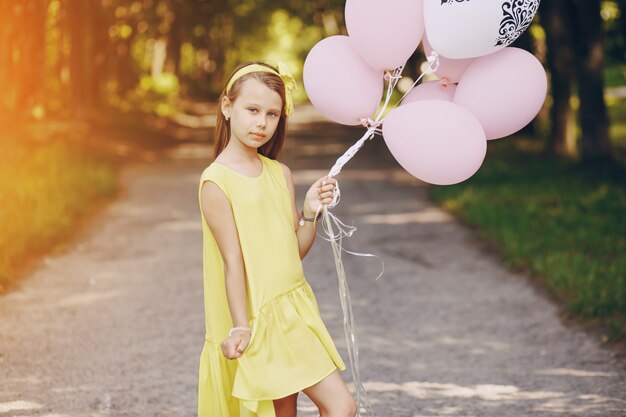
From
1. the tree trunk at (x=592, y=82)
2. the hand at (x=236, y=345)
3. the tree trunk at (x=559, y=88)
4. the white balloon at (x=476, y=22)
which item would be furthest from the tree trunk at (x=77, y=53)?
the hand at (x=236, y=345)

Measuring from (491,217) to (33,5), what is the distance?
10.5m

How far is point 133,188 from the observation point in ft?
40.5

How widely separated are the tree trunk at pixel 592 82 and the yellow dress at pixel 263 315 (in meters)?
10.9

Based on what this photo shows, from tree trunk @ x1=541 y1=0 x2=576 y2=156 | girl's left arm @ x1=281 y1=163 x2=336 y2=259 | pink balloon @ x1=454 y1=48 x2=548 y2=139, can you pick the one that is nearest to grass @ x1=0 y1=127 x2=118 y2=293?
girl's left arm @ x1=281 y1=163 x2=336 y2=259

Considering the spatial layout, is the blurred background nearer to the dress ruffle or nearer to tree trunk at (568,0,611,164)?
tree trunk at (568,0,611,164)

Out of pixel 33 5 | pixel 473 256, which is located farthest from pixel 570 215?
pixel 33 5

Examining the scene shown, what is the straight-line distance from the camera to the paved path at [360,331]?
454 centimetres

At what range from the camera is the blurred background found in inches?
305

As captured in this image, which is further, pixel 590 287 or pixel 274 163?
pixel 590 287

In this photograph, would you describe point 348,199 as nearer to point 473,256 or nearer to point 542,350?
point 473,256

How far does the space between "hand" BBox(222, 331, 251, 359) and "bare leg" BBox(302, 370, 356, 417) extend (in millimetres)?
281

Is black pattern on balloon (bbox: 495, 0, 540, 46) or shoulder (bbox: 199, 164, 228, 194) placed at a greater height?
black pattern on balloon (bbox: 495, 0, 540, 46)

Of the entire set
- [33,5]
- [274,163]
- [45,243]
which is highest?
[33,5]

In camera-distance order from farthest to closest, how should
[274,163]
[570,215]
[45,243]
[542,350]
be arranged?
[570,215]
[45,243]
[542,350]
[274,163]
